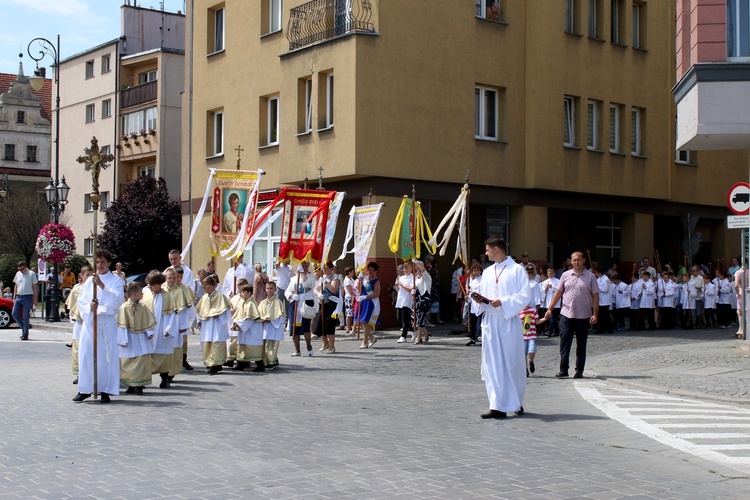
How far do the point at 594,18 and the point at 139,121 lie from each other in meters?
25.2

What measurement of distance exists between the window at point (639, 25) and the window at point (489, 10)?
20.8ft

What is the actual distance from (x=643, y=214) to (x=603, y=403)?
2313 centimetres

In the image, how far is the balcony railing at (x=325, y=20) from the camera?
2797 centimetres

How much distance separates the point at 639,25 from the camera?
34.8 meters

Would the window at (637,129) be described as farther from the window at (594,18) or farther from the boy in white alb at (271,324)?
the boy in white alb at (271,324)

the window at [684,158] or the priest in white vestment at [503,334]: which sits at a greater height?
the window at [684,158]

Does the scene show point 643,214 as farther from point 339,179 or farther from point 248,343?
point 248,343

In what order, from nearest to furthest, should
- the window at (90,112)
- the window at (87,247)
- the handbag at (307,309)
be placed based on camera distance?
the handbag at (307,309), the window at (87,247), the window at (90,112)

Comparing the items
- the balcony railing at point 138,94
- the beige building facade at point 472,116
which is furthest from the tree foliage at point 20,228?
the beige building facade at point 472,116

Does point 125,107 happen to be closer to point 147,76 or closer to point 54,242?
point 147,76

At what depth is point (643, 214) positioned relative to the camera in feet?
116

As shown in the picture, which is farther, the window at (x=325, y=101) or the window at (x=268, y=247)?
the window at (x=268, y=247)

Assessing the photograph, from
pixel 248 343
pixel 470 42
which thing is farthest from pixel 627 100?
pixel 248 343

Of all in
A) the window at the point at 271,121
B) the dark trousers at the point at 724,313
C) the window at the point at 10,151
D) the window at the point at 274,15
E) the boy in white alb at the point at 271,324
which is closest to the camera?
the boy in white alb at the point at 271,324
